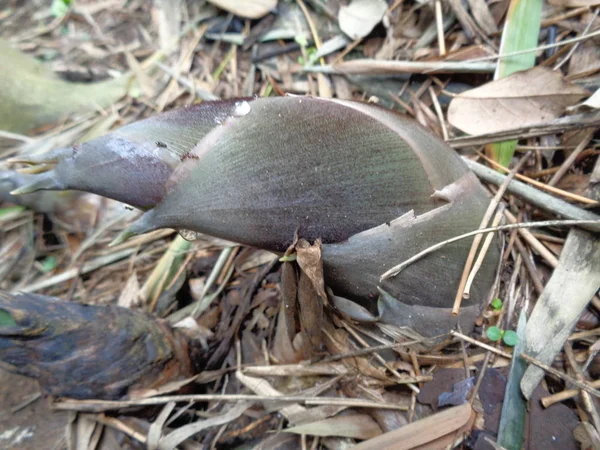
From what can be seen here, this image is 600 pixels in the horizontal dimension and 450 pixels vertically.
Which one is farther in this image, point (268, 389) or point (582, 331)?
point (268, 389)

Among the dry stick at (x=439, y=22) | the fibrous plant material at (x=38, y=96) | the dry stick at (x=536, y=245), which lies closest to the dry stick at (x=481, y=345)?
the dry stick at (x=536, y=245)

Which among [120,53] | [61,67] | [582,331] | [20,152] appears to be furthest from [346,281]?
[61,67]

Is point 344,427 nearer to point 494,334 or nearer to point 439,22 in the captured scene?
point 494,334

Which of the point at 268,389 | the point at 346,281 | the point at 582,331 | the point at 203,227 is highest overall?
the point at 203,227

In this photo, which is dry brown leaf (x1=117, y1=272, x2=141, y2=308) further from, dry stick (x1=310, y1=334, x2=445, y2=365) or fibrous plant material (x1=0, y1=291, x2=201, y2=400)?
dry stick (x1=310, y1=334, x2=445, y2=365)

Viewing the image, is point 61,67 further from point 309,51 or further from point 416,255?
point 416,255

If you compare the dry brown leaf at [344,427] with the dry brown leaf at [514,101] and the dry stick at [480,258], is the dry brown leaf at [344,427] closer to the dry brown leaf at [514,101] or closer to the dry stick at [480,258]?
the dry stick at [480,258]

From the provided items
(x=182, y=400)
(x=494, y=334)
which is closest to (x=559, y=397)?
(x=494, y=334)
